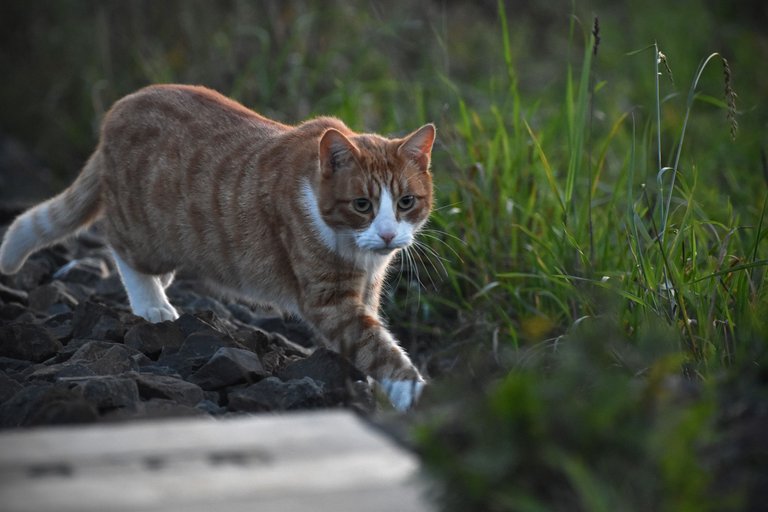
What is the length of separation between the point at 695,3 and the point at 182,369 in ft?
25.0

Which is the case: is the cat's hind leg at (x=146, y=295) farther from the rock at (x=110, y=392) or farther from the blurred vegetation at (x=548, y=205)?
the rock at (x=110, y=392)

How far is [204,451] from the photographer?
1802mm

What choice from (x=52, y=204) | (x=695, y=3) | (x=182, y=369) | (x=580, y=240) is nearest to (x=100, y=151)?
(x=52, y=204)

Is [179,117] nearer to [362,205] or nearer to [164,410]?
[362,205]

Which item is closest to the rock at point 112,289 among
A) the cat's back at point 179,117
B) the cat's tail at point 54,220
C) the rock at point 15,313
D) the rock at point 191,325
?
the cat's tail at point 54,220

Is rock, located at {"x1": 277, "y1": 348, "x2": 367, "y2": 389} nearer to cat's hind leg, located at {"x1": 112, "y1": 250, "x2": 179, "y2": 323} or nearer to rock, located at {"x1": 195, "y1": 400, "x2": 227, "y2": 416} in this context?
rock, located at {"x1": 195, "y1": 400, "x2": 227, "y2": 416}

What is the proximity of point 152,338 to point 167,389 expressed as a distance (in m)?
0.51

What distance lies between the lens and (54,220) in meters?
3.95

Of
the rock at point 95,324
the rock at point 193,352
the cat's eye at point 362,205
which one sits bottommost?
the rock at point 95,324

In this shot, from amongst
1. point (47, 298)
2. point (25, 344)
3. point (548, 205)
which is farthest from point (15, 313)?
point (548, 205)

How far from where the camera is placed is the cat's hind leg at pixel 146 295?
12.5 feet

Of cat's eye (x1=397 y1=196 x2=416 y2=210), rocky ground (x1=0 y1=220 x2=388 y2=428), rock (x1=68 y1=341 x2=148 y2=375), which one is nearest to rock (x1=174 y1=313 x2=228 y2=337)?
rocky ground (x1=0 y1=220 x2=388 y2=428)

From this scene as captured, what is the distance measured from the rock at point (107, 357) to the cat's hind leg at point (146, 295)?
0.63 m

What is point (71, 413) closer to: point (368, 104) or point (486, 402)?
point (486, 402)
